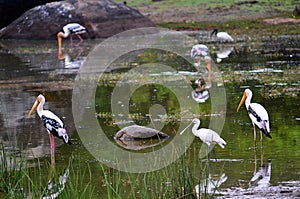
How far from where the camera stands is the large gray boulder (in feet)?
94.0

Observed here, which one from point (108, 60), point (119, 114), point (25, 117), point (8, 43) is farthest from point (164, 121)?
point (8, 43)

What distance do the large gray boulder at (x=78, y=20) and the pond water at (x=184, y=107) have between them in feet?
19.9

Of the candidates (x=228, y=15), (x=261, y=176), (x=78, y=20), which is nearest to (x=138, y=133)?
(x=261, y=176)

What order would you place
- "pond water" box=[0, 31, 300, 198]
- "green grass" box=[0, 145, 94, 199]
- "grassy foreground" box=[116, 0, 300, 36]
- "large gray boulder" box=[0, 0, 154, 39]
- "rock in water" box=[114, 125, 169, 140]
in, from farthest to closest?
1. "large gray boulder" box=[0, 0, 154, 39]
2. "grassy foreground" box=[116, 0, 300, 36]
3. "rock in water" box=[114, 125, 169, 140]
4. "pond water" box=[0, 31, 300, 198]
5. "green grass" box=[0, 145, 94, 199]

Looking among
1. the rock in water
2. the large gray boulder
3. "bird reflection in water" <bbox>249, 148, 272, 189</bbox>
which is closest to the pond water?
"bird reflection in water" <bbox>249, 148, 272, 189</bbox>

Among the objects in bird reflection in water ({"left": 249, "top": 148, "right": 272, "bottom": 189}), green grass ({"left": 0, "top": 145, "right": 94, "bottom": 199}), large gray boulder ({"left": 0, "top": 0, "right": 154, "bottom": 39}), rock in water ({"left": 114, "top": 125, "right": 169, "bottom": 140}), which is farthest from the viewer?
large gray boulder ({"left": 0, "top": 0, "right": 154, "bottom": 39})

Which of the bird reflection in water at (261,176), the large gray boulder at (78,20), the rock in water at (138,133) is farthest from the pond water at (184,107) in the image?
the large gray boulder at (78,20)

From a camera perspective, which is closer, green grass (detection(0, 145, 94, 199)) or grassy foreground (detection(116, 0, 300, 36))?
green grass (detection(0, 145, 94, 199))

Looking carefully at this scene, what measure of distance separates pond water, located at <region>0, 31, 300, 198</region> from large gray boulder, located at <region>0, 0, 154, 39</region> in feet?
19.9

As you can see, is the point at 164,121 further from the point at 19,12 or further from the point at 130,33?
the point at 130,33

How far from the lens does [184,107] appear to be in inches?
480

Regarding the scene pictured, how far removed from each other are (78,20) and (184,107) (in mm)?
17054

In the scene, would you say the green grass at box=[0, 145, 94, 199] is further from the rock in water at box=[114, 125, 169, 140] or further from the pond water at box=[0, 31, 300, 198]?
the rock in water at box=[114, 125, 169, 140]

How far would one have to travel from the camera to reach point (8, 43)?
91.8 feet
